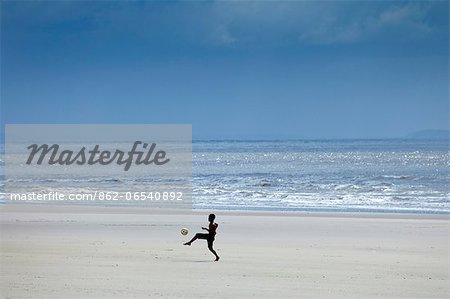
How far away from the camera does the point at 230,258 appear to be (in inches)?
460

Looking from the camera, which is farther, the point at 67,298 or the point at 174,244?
the point at 174,244

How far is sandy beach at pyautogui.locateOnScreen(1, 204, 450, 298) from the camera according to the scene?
369 inches

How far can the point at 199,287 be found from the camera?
938 cm

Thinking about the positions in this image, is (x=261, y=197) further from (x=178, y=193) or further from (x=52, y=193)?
(x=52, y=193)

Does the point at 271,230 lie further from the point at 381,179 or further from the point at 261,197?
the point at 381,179

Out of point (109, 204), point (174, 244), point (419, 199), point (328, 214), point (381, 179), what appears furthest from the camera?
point (381, 179)

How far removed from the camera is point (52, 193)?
1144 inches

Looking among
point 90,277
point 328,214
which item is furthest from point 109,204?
point 90,277

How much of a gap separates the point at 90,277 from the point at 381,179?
2766cm

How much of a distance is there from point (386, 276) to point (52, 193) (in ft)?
69.3

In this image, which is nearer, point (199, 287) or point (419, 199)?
point (199, 287)

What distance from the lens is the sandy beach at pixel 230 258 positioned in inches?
369

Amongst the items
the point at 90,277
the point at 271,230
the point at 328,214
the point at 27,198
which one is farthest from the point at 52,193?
the point at 90,277

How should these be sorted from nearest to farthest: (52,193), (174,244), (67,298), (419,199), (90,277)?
(67,298)
(90,277)
(174,244)
(419,199)
(52,193)
